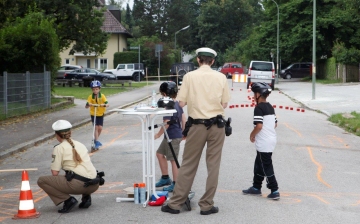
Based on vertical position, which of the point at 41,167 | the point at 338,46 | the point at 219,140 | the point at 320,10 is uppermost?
the point at 320,10

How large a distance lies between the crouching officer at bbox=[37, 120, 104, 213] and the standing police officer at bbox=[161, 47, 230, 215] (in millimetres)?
1152

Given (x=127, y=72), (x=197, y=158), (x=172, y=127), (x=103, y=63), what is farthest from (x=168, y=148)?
(x=103, y=63)

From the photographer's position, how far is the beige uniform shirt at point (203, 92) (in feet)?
26.3

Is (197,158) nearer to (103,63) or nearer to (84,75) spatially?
(84,75)

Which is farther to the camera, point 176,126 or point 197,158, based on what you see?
point 176,126

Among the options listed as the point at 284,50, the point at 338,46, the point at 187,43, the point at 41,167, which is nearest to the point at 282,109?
the point at 41,167

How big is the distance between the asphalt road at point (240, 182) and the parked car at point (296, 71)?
4944cm

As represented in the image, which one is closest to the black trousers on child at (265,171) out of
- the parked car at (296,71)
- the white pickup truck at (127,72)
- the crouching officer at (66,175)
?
the crouching officer at (66,175)

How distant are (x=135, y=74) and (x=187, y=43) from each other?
45193 millimetres

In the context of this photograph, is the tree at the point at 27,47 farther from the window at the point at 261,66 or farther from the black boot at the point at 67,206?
the black boot at the point at 67,206

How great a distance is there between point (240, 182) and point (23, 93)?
1653 centimetres

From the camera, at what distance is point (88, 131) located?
65.4 feet

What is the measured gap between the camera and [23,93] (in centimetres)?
2523

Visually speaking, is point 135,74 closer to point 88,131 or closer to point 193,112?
point 88,131
